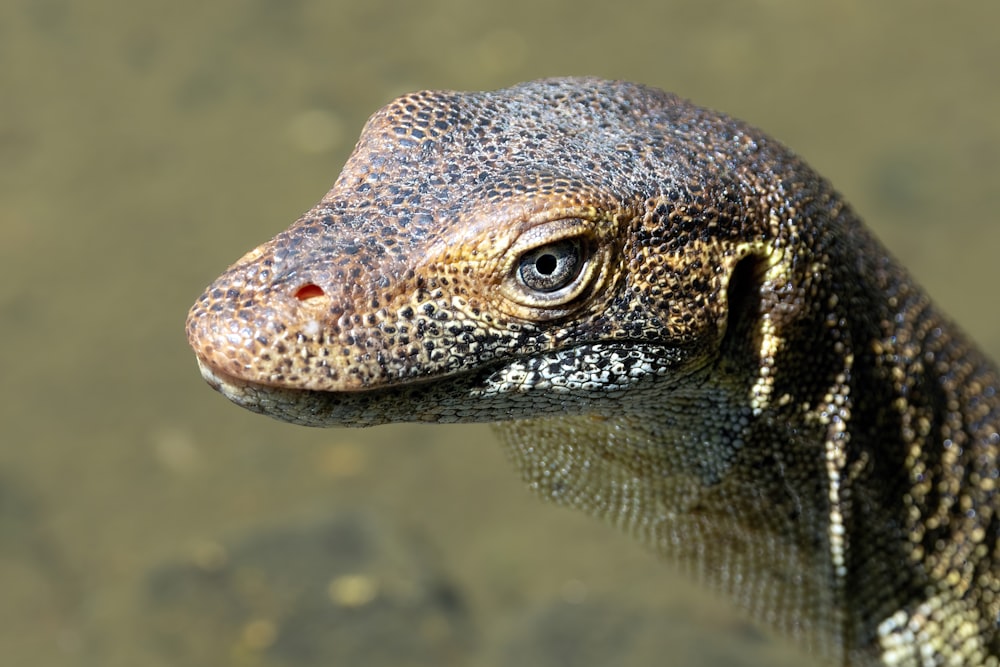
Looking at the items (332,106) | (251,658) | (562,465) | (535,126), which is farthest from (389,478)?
(535,126)

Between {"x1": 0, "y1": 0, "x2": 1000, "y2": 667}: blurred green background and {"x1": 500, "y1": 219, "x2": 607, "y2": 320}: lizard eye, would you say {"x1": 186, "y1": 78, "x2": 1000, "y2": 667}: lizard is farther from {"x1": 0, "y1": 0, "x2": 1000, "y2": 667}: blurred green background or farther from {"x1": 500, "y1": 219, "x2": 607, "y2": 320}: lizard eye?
{"x1": 0, "y1": 0, "x2": 1000, "y2": 667}: blurred green background

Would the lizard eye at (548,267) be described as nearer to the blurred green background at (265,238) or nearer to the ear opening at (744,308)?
the ear opening at (744,308)

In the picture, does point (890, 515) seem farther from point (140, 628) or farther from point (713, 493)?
point (140, 628)

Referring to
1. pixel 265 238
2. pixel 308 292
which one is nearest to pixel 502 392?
pixel 308 292

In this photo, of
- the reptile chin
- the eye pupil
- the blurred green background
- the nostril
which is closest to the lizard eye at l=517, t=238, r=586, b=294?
the eye pupil

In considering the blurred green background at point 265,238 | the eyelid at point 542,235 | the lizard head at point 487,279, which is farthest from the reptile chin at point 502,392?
the blurred green background at point 265,238

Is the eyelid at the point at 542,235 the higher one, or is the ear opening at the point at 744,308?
the ear opening at the point at 744,308

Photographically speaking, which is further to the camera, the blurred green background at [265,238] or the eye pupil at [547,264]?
the blurred green background at [265,238]
